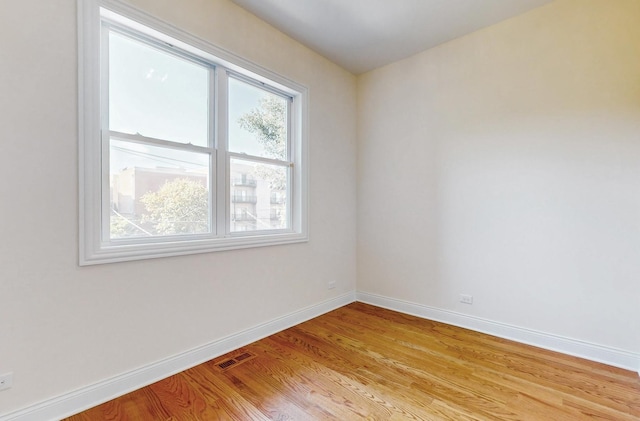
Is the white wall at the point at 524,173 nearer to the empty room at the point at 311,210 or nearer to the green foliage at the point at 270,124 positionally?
the empty room at the point at 311,210

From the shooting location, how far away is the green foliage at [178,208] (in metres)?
2.08

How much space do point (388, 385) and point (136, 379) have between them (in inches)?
65.8

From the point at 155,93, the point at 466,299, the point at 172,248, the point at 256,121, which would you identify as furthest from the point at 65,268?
the point at 466,299

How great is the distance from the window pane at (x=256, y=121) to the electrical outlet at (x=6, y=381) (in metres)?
1.92

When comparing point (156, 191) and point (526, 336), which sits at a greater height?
point (156, 191)

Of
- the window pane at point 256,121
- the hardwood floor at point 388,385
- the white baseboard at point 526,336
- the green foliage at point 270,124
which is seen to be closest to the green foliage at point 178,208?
the window pane at point 256,121

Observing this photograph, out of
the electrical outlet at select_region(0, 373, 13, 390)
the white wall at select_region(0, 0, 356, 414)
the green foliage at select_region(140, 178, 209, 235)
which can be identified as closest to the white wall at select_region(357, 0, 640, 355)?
the white wall at select_region(0, 0, 356, 414)

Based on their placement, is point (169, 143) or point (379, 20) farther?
point (379, 20)

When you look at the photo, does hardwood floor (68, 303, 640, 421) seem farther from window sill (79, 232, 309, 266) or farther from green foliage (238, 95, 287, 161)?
green foliage (238, 95, 287, 161)

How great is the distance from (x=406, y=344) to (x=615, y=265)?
5.58ft

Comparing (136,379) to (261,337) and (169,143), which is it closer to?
(261,337)

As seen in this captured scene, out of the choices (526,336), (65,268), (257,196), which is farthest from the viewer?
(257,196)

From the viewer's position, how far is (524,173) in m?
2.53

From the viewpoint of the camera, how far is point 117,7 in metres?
1.79
